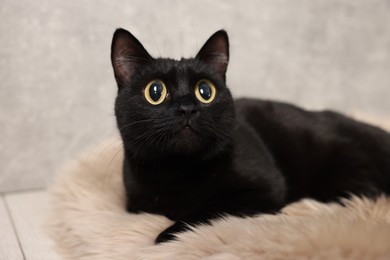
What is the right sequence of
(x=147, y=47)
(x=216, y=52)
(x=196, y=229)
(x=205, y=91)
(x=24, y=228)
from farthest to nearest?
1. (x=147, y=47)
2. (x=24, y=228)
3. (x=216, y=52)
4. (x=205, y=91)
5. (x=196, y=229)

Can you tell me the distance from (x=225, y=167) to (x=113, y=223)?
32 cm

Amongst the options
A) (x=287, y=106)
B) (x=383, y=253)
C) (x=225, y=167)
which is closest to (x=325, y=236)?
(x=383, y=253)

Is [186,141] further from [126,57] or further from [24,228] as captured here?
[24,228]

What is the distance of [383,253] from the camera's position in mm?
751

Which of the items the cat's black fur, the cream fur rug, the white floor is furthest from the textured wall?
the cat's black fur

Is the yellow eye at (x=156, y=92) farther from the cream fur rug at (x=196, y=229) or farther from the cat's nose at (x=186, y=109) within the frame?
the cream fur rug at (x=196, y=229)

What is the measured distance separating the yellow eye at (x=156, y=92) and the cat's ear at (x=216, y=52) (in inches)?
7.5

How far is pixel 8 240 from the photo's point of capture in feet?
3.99

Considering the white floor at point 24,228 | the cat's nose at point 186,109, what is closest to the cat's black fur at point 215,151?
the cat's nose at point 186,109

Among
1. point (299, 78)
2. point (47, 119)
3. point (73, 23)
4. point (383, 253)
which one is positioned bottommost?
point (383, 253)

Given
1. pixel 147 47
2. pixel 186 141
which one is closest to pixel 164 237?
pixel 186 141

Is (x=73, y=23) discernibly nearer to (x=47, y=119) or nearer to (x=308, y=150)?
(x=47, y=119)

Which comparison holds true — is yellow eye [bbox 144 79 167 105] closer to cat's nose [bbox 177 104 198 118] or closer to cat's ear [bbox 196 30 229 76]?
cat's nose [bbox 177 104 198 118]

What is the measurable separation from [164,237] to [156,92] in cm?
33
